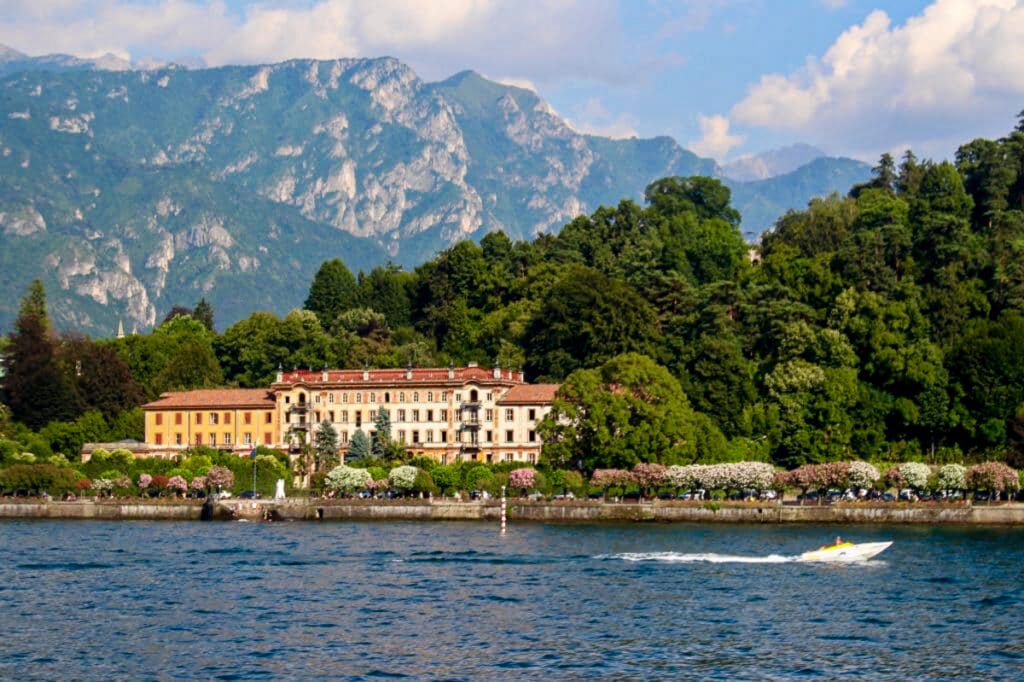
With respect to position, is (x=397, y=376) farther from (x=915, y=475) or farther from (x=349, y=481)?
(x=915, y=475)

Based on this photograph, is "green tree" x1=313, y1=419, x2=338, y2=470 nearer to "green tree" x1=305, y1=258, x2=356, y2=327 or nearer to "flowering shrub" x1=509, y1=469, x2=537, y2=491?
"flowering shrub" x1=509, y1=469, x2=537, y2=491

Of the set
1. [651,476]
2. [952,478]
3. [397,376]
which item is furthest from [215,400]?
[952,478]

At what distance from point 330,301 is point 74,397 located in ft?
125

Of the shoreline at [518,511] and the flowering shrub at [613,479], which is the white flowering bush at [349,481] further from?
the flowering shrub at [613,479]

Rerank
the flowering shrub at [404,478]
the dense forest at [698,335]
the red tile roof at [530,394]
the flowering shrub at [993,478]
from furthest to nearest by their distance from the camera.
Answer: the red tile roof at [530,394] → the dense forest at [698,335] → the flowering shrub at [404,478] → the flowering shrub at [993,478]

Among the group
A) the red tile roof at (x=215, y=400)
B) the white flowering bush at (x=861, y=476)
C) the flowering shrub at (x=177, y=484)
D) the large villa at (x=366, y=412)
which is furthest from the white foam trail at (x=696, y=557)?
the red tile roof at (x=215, y=400)

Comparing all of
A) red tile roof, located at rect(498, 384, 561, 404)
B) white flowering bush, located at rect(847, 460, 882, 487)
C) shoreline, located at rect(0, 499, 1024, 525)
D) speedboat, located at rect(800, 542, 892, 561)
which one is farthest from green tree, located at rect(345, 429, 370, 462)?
speedboat, located at rect(800, 542, 892, 561)

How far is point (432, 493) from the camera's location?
347 ft

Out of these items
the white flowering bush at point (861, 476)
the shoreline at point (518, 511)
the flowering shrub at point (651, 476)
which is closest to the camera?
the shoreline at point (518, 511)

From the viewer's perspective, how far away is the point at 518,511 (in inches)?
3851

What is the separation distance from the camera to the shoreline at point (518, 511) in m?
92.6

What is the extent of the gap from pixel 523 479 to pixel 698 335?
1066 inches

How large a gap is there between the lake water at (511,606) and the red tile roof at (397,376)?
33857 millimetres

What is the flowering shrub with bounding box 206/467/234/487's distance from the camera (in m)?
109
